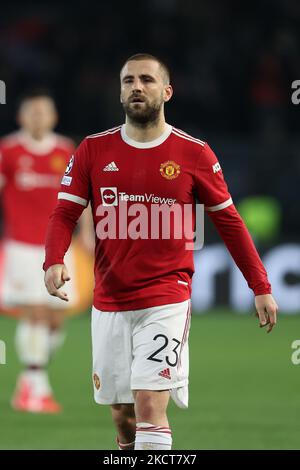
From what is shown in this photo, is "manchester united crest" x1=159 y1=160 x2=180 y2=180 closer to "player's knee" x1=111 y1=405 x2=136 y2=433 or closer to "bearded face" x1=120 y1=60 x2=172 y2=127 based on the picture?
"bearded face" x1=120 y1=60 x2=172 y2=127

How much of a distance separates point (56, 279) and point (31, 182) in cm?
376

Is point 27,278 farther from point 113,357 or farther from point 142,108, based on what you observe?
point 142,108

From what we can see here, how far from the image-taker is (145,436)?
522 cm

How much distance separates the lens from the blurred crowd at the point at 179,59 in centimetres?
1664

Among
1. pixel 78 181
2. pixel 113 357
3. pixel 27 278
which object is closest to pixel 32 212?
pixel 27 278

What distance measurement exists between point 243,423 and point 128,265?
2.58 m

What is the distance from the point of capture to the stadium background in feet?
30.7

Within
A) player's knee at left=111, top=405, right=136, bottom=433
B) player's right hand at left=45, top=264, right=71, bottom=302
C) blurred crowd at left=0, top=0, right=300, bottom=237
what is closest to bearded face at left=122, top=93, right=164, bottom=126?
player's right hand at left=45, top=264, right=71, bottom=302

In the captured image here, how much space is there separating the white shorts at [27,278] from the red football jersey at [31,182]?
0.07m

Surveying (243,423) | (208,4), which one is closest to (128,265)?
(243,423)

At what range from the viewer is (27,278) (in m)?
8.85

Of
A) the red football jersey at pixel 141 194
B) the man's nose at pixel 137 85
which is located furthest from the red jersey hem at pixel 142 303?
Result: the man's nose at pixel 137 85

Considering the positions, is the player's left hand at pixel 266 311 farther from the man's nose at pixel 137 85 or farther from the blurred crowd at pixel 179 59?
the blurred crowd at pixel 179 59
